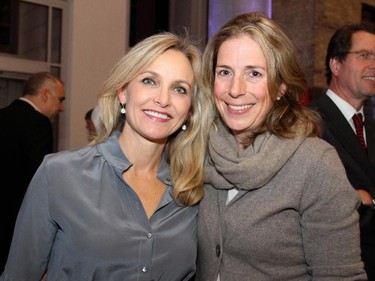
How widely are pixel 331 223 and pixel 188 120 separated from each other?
822 mm

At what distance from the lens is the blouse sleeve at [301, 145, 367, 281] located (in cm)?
146

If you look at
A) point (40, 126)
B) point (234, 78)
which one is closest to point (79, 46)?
point (40, 126)

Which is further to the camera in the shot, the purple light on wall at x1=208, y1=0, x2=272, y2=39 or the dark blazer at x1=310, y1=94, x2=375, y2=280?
the purple light on wall at x1=208, y1=0, x2=272, y2=39

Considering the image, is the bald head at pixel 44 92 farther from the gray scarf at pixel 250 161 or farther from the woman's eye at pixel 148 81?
the gray scarf at pixel 250 161

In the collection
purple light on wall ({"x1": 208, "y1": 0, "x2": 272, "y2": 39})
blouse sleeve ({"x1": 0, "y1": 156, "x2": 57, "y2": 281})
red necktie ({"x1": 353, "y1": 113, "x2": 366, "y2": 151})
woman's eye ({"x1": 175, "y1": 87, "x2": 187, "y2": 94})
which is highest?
purple light on wall ({"x1": 208, "y1": 0, "x2": 272, "y2": 39})

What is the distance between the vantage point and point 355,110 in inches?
102

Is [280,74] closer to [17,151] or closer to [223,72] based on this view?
[223,72]

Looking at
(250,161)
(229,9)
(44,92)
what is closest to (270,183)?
(250,161)

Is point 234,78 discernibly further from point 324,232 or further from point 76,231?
point 76,231

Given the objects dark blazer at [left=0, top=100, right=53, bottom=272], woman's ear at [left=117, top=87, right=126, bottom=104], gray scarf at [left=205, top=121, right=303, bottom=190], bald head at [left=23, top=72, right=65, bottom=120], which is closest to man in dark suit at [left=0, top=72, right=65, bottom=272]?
dark blazer at [left=0, top=100, right=53, bottom=272]

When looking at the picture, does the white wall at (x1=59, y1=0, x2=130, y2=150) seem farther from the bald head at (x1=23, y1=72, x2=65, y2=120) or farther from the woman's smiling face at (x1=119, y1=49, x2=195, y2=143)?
the woman's smiling face at (x1=119, y1=49, x2=195, y2=143)

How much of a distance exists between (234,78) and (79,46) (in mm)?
3878

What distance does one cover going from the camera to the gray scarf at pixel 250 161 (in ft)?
5.11

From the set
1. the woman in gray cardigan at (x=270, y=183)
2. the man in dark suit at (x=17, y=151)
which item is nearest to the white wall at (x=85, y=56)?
the man in dark suit at (x=17, y=151)
